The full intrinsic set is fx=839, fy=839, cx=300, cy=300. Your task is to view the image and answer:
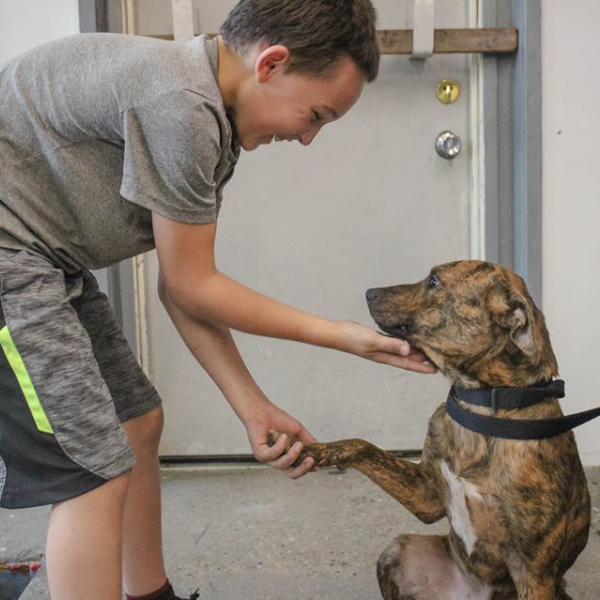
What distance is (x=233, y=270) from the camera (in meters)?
3.34

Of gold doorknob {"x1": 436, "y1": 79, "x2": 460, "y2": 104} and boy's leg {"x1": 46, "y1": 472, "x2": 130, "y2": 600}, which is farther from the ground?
gold doorknob {"x1": 436, "y1": 79, "x2": 460, "y2": 104}

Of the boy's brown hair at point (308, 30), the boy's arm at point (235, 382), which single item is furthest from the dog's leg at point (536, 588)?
the boy's brown hair at point (308, 30)

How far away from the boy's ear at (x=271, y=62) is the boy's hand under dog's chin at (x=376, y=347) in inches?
21.3

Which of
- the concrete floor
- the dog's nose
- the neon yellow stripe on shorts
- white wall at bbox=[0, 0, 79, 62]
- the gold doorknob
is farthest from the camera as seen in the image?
the gold doorknob

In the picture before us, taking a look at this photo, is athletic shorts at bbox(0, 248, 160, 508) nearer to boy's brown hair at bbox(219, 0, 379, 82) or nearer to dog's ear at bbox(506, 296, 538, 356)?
boy's brown hair at bbox(219, 0, 379, 82)

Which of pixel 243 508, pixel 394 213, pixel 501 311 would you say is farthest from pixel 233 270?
pixel 501 311

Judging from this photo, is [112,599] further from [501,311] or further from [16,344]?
[501,311]

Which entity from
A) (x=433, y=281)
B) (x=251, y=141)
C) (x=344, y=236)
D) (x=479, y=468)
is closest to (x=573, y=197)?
(x=344, y=236)

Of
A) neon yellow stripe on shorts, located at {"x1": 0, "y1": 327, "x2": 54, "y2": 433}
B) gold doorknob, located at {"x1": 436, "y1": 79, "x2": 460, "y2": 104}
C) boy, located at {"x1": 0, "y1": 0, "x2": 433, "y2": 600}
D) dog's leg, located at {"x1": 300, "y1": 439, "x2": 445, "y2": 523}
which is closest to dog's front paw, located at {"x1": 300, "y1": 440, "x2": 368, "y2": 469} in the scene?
dog's leg, located at {"x1": 300, "y1": 439, "x2": 445, "y2": 523}

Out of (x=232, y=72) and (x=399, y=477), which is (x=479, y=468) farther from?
(x=232, y=72)

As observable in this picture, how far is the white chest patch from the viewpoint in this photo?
1.94m

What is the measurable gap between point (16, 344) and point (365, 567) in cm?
147

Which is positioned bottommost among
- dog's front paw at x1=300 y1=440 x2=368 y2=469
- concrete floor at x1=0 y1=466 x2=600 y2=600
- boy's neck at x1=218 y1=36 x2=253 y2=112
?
concrete floor at x1=0 y1=466 x2=600 y2=600

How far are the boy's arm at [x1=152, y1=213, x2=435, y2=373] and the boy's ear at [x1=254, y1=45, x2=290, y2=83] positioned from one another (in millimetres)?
299
